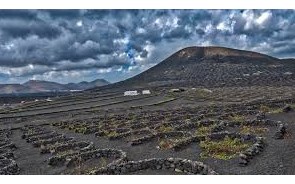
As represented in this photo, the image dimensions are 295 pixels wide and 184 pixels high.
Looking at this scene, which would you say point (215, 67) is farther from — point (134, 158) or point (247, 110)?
point (134, 158)

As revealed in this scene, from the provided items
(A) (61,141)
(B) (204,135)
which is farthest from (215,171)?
(A) (61,141)

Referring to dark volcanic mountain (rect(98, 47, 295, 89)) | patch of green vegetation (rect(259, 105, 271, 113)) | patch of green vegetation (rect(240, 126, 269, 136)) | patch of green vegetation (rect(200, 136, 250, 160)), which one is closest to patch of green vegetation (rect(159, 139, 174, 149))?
patch of green vegetation (rect(200, 136, 250, 160))

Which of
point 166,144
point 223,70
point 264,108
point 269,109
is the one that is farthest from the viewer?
point 223,70

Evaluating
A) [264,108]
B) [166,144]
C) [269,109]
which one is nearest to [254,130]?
[166,144]

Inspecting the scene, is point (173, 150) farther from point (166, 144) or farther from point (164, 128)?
point (164, 128)

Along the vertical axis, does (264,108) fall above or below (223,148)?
above
